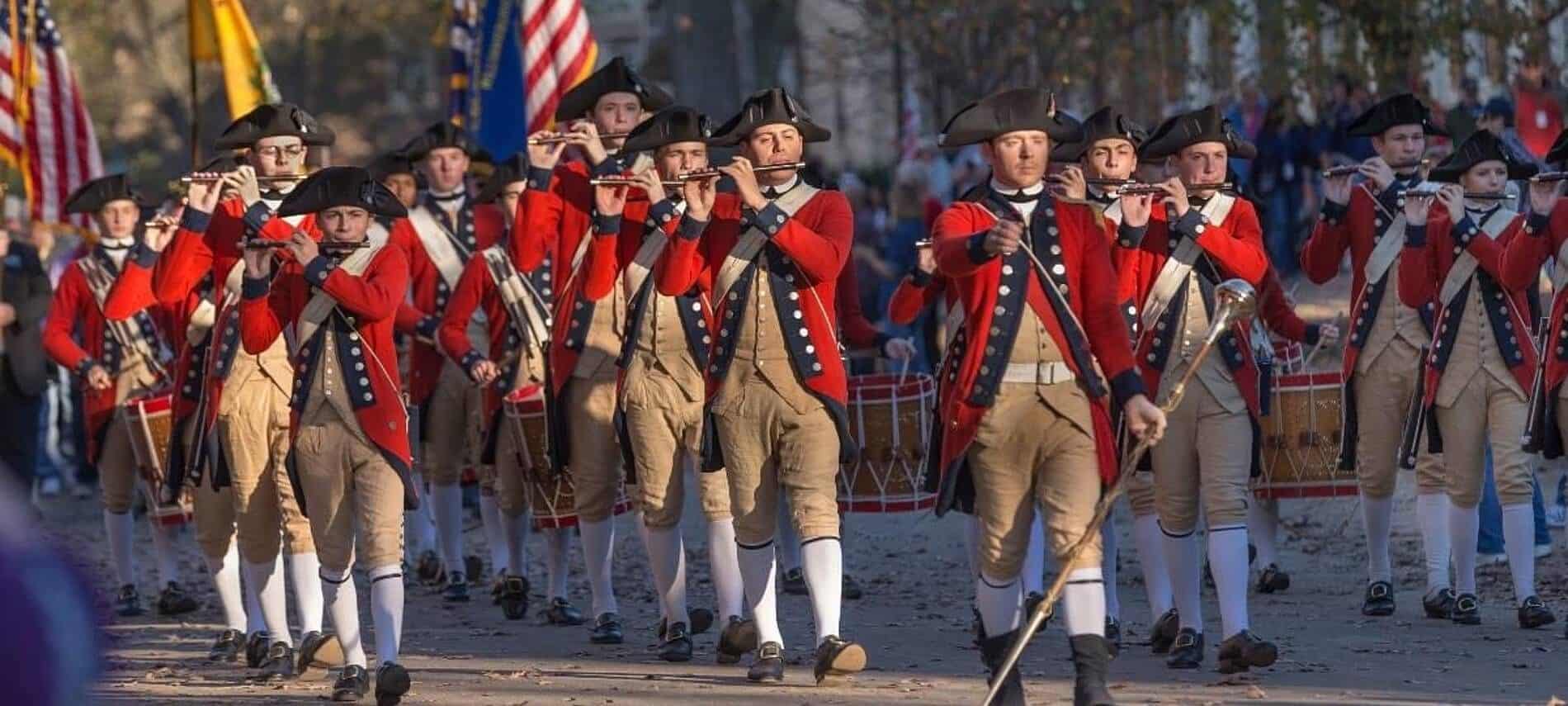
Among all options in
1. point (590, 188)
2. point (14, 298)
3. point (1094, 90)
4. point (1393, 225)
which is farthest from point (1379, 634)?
point (1094, 90)

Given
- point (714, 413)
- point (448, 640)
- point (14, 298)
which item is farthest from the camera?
point (14, 298)

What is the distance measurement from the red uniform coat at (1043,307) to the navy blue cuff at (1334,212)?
3.07 metres

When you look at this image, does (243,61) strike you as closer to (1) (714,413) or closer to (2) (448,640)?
(2) (448,640)

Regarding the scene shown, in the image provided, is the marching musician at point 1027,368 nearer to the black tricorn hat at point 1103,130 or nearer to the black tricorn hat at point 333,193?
the black tricorn hat at point 1103,130

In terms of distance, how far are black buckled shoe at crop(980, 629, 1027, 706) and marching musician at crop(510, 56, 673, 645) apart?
3246mm

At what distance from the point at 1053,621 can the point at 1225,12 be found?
31.6 ft

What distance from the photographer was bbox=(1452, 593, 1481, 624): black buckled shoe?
11.2m

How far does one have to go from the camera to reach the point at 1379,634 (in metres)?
11.0

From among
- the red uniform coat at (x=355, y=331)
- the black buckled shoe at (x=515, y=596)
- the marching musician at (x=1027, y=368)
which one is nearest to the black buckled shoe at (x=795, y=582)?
the black buckled shoe at (x=515, y=596)

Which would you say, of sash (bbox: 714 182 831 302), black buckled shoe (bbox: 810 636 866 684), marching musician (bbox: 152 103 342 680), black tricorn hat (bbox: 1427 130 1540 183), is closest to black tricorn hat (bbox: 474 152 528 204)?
marching musician (bbox: 152 103 342 680)

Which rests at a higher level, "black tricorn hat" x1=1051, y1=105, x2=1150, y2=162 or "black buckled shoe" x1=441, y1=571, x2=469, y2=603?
"black tricorn hat" x1=1051, y1=105, x2=1150, y2=162

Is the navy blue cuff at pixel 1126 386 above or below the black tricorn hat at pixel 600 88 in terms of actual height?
below

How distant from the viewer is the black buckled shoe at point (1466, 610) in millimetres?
11227

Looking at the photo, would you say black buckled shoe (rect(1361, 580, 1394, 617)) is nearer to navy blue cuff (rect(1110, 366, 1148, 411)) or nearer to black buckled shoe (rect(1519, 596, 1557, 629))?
black buckled shoe (rect(1519, 596, 1557, 629))
